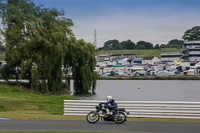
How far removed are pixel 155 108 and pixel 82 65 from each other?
1326 inches

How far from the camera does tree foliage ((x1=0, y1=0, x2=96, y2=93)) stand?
48.8 m

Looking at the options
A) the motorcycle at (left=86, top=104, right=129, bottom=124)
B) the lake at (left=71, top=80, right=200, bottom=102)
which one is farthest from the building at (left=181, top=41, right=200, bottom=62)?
the motorcycle at (left=86, top=104, right=129, bottom=124)

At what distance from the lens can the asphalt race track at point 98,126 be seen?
53.0 ft

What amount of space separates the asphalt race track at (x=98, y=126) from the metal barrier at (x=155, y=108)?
196 cm

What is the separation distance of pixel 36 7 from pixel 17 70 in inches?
451

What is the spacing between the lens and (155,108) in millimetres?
20984

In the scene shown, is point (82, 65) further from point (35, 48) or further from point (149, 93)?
point (149, 93)

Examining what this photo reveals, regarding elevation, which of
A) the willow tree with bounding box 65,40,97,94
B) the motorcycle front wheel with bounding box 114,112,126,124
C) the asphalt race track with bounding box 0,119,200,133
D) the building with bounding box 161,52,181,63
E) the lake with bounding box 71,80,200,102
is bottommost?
the lake with bounding box 71,80,200,102

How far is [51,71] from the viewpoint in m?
50.0

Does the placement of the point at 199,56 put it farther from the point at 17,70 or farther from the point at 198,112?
the point at 198,112

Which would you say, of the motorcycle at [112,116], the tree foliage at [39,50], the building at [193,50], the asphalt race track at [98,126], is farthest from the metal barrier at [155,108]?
the building at [193,50]

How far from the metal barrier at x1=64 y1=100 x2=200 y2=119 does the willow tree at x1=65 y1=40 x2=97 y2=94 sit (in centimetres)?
3129

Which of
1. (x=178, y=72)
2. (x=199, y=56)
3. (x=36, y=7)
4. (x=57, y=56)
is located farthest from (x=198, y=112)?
(x=199, y=56)

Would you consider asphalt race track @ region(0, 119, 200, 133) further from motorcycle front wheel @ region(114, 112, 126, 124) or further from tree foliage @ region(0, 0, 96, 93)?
tree foliage @ region(0, 0, 96, 93)
